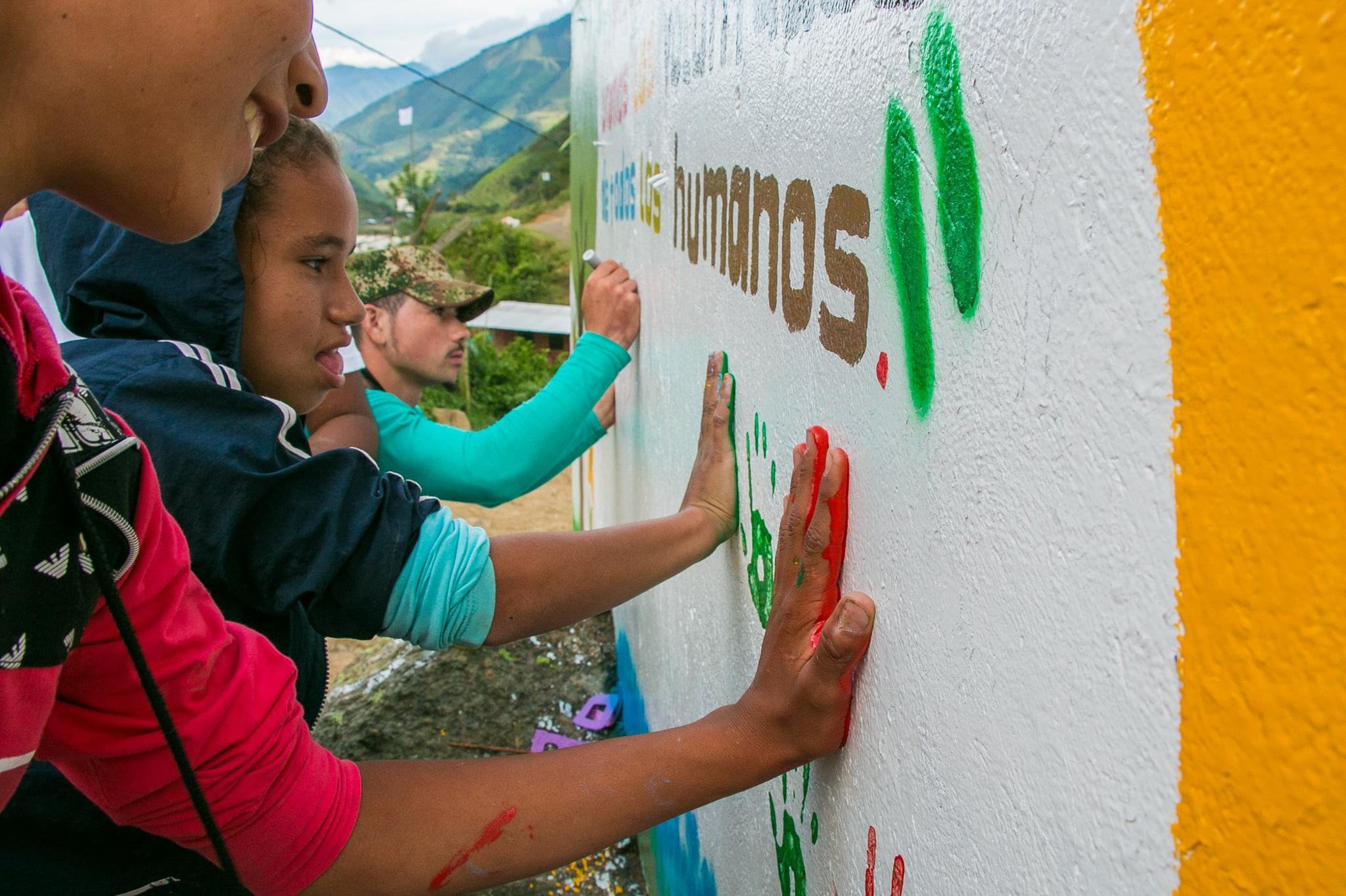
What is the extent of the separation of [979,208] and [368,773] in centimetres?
98

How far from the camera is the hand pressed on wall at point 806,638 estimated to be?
111 cm

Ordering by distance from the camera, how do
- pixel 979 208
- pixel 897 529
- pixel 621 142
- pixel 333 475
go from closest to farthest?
1. pixel 979 208
2. pixel 897 529
3. pixel 333 475
4. pixel 621 142

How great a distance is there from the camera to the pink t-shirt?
1.00m

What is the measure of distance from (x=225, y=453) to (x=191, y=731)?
385mm

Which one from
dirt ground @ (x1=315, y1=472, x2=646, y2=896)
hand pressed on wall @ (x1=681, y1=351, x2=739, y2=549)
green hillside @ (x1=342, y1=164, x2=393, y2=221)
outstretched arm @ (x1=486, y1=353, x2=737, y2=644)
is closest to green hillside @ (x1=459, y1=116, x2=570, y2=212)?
green hillside @ (x1=342, y1=164, x2=393, y2=221)

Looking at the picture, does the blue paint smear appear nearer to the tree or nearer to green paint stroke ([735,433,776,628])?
green paint stroke ([735,433,776,628])

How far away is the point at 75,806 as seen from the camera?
49.7 inches

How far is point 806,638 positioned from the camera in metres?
1.16

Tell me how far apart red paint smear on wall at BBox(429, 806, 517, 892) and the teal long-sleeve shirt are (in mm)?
1541

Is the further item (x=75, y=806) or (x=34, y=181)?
(x=75, y=806)

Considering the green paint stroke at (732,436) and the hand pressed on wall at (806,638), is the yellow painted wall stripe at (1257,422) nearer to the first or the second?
the hand pressed on wall at (806,638)

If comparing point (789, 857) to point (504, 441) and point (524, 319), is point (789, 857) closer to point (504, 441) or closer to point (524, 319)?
point (504, 441)

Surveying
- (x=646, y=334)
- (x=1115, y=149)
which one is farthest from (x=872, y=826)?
(x=646, y=334)

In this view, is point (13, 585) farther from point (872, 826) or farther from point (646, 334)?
point (646, 334)
